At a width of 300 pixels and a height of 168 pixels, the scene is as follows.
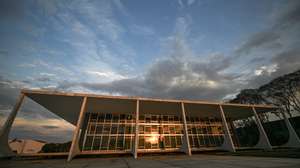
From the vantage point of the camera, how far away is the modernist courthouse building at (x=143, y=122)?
14227 millimetres

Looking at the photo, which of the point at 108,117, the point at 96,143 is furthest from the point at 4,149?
the point at 108,117

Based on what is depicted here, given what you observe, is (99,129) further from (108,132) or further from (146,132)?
(146,132)

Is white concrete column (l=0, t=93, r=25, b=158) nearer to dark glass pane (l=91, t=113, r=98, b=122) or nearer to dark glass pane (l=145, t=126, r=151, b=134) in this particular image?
dark glass pane (l=91, t=113, r=98, b=122)

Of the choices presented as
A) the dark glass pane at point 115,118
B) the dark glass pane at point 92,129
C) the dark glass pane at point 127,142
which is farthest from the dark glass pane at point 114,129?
the dark glass pane at point 92,129

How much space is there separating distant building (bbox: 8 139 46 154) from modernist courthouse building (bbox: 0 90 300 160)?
34527 mm

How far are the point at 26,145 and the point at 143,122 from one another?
44535 millimetres

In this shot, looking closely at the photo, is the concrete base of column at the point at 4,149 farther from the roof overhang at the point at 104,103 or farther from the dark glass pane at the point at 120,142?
the dark glass pane at the point at 120,142

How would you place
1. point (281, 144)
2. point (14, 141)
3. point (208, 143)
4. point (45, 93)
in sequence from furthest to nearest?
point (14, 141) < point (208, 143) < point (281, 144) < point (45, 93)

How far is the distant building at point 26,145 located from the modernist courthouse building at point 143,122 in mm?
34527

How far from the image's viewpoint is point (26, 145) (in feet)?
134

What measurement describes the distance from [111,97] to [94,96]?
5.53 ft

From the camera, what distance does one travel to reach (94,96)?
13523 mm

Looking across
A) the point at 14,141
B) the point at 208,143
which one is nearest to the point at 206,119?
the point at 208,143

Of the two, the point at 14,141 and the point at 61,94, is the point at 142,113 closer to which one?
the point at 61,94
